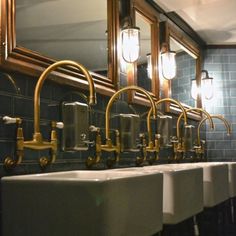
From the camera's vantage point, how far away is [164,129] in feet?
8.25

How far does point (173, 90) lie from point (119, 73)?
37.6 inches

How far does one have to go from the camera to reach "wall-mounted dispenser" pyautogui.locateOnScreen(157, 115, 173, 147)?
98.2 inches

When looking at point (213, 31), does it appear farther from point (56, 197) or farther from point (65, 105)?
point (56, 197)

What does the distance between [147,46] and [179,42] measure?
632 millimetres

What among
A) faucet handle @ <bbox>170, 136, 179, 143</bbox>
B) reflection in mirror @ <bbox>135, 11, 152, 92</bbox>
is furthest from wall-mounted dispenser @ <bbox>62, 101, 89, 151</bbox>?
faucet handle @ <bbox>170, 136, 179, 143</bbox>

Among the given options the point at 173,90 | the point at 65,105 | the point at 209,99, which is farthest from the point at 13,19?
the point at 209,99

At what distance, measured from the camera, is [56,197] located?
3.67ft

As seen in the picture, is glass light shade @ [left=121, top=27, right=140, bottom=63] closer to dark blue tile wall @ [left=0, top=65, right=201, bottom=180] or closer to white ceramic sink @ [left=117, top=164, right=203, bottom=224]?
dark blue tile wall @ [left=0, top=65, right=201, bottom=180]

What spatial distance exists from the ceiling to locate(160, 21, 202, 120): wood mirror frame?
9 cm

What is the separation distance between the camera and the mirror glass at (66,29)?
5.08 feet

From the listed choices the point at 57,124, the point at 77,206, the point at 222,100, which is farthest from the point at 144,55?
the point at 77,206

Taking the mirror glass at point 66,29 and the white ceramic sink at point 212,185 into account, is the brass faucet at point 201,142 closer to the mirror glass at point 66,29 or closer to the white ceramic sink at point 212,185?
the white ceramic sink at point 212,185

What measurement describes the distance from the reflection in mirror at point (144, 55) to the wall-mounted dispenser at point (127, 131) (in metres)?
0.41

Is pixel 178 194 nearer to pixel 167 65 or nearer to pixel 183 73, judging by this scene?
pixel 167 65
